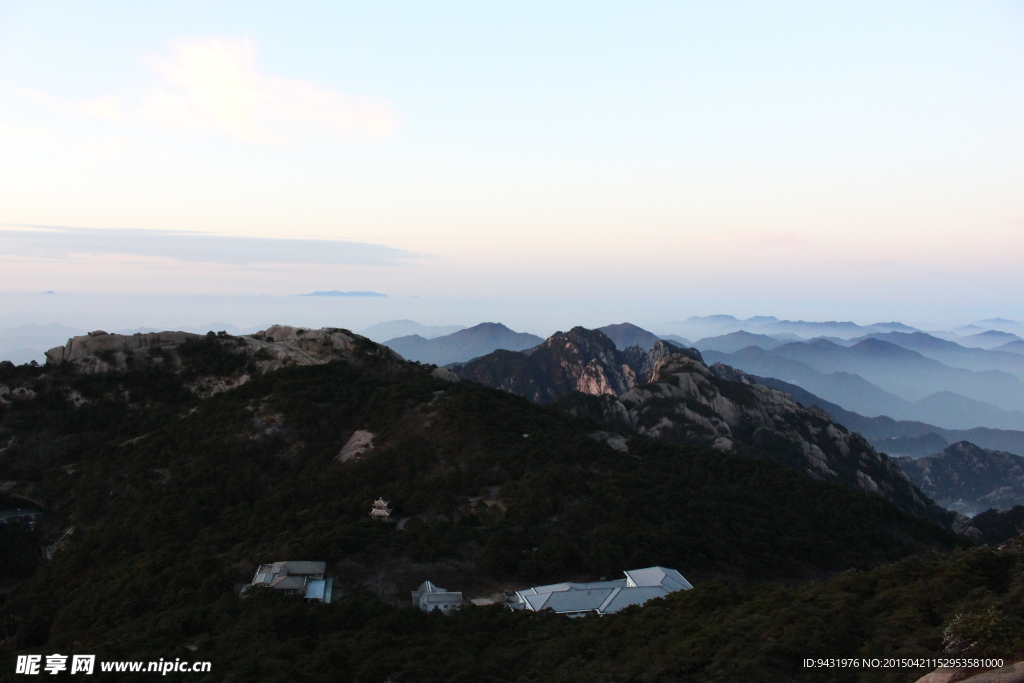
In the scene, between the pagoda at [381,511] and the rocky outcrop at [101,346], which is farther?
the rocky outcrop at [101,346]

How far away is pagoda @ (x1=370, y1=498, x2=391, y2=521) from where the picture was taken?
3719cm

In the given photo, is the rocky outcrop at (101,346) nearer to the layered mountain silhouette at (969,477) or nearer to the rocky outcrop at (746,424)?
the rocky outcrop at (746,424)

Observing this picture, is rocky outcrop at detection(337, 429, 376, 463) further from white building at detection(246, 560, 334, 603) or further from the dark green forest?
white building at detection(246, 560, 334, 603)

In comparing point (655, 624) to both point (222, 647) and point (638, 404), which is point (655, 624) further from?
point (638, 404)

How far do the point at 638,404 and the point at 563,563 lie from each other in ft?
255

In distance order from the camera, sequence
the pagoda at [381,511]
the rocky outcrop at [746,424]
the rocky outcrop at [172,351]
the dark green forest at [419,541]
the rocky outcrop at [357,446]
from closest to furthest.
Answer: the dark green forest at [419,541] → the pagoda at [381,511] → the rocky outcrop at [357,446] → the rocky outcrop at [172,351] → the rocky outcrop at [746,424]

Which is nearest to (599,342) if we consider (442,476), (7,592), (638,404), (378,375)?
(638,404)

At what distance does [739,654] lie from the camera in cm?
1783

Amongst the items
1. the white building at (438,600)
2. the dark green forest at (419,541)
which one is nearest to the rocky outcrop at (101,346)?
the dark green forest at (419,541)

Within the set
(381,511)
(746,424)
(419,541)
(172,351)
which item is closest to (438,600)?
(419,541)

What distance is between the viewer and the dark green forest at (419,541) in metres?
19.7

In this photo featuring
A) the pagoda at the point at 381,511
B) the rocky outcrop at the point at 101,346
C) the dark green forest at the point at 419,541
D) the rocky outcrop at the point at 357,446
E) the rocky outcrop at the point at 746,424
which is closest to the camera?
the dark green forest at the point at 419,541

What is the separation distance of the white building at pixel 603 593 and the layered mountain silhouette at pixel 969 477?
143269 millimetres

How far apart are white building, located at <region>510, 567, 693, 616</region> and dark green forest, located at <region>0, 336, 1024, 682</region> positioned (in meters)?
1.99
